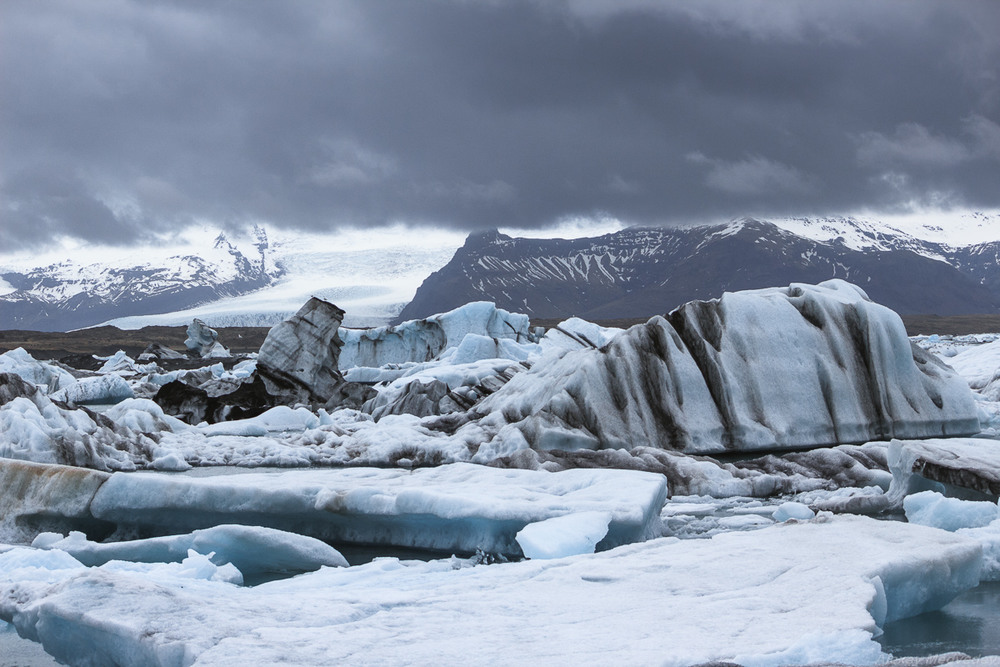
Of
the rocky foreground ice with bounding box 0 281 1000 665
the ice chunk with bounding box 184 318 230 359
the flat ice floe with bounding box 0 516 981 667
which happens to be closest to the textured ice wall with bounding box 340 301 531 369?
the rocky foreground ice with bounding box 0 281 1000 665

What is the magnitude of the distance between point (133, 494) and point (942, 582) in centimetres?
661

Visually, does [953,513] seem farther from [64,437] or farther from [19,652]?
[64,437]

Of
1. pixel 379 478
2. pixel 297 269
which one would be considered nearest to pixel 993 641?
pixel 379 478

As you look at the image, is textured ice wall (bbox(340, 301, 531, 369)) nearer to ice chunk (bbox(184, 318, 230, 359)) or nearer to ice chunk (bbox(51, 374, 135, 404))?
ice chunk (bbox(51, 374, 135, 404))

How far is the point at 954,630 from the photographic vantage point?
5.02 m

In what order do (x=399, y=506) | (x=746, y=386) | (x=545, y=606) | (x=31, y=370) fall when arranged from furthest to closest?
(x=31, y=370)
(x=746, y=386)
(x=399, y=506)
(x=545, y=606)

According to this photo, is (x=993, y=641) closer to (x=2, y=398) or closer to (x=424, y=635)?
(x=424, y=635)

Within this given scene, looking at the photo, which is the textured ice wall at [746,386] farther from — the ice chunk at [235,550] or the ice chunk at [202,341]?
the ice chunk at [202,341]

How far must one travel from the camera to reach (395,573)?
6375 millimetres

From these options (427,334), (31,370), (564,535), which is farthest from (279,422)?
(427,334)

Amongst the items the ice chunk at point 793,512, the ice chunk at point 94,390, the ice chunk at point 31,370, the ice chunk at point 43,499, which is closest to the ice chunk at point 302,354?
the ice chunk at point 94,390

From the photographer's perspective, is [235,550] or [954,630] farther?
[235,550]

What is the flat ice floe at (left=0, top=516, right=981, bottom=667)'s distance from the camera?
395 cm

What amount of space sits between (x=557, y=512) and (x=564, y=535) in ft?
2.65
